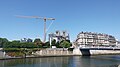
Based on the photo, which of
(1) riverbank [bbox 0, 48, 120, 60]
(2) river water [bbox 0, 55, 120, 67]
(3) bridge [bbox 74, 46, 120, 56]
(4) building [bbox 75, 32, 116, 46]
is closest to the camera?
(2) river water [bbox 0, 55, 120, 67]

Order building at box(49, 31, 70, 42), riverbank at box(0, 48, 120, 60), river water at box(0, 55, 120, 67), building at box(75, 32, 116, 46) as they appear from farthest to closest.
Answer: building at box(49, 31, 70, 42) < building at box(75, 32, 116, 46) < riverbank at box(0, 48, 120, 60) < river water at box(0, 55, 120, 67)

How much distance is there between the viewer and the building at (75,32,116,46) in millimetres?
161875

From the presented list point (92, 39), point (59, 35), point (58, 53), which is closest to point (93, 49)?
point (58, 53)

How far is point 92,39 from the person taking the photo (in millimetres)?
163500

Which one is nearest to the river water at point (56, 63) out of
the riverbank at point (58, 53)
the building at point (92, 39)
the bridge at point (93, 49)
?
the riverbank at point (58, 53)

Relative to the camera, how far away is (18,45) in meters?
96.3

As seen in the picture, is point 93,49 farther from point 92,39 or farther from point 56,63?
point 56,63

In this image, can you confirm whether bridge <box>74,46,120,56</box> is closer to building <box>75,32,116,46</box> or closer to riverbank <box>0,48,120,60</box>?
riverbank <box>0,48,120,60</box>

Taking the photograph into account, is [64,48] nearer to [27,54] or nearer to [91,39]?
[27,54]

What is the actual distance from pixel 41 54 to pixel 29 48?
6.52m

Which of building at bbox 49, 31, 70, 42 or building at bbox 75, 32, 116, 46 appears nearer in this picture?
building at bbox 75, 32, 116, 46

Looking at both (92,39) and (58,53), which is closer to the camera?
(58,53)

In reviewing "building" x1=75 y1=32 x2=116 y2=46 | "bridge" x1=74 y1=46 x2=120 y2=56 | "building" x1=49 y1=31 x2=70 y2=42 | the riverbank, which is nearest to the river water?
the riverbank

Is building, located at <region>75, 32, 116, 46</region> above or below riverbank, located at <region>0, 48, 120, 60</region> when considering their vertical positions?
above
